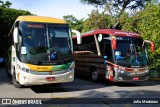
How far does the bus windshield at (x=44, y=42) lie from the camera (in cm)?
1275

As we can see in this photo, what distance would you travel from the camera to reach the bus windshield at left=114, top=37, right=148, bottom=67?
1562 centimetres

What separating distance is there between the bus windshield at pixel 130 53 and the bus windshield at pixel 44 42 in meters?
3.27

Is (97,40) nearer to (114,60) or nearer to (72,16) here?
(114,60)

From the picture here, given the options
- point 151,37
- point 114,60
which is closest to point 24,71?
point 114,60

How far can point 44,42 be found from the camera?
1305 centimetres

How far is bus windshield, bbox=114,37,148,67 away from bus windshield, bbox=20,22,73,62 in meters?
3.27

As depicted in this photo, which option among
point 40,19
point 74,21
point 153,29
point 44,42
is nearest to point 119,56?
point 44,42

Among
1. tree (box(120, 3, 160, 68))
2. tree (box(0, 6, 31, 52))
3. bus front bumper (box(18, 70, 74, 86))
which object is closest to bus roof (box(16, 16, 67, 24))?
bus front bumper (box(18, 70, 74, 86))

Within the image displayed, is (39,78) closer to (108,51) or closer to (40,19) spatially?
(40,19)

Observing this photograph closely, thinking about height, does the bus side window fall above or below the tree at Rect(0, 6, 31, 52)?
below

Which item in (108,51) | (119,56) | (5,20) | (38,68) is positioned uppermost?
(5,20)

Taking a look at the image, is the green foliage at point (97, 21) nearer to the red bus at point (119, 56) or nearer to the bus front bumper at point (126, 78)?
the red bus at point (119, 56)

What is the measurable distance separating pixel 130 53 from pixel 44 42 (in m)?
5.01

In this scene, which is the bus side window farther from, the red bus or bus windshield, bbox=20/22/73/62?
bus windshield, bbox=20/22/73/62
